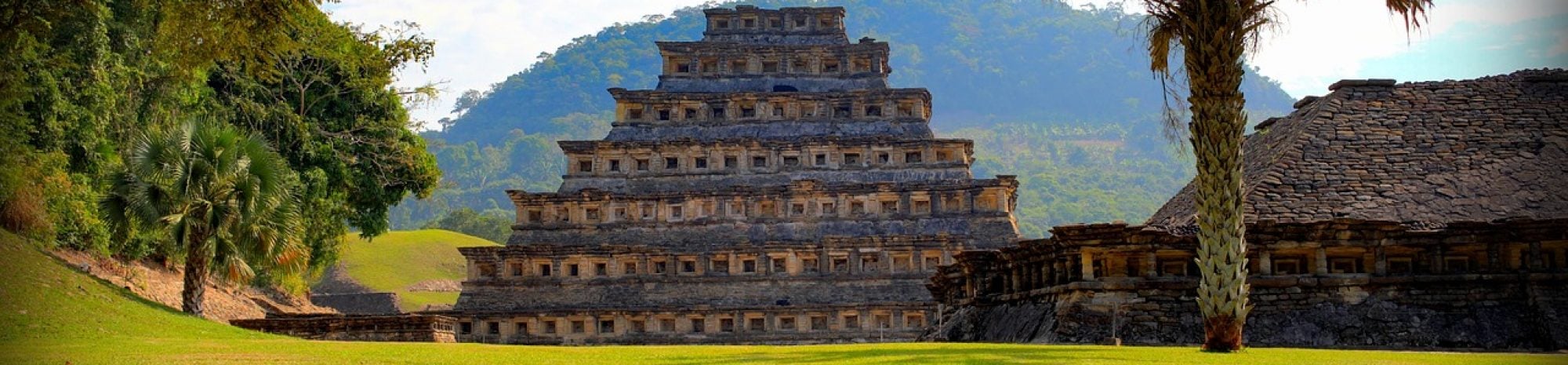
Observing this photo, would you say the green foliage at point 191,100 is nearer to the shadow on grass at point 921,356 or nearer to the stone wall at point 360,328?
the stone wall at point 360,328

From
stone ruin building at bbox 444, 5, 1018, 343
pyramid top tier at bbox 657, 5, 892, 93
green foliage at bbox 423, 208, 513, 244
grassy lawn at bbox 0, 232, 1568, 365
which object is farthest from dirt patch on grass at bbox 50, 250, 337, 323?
green foliage at bbox 423, 208, 513, 244

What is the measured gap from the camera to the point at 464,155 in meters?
194

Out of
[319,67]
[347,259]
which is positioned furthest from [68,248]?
[347,259]

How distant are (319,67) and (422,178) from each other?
510 centimetres

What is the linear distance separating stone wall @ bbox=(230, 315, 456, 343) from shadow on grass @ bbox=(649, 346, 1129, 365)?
1296 cm

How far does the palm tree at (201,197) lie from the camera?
99.7 feet

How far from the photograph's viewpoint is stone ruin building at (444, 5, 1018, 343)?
49375mm

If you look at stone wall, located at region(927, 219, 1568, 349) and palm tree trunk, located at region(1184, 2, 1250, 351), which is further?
stone wall, located at region(927, 219, 1568, 349)

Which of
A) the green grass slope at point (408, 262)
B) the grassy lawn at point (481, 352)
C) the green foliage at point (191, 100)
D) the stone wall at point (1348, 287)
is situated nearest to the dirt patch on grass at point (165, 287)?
the green foliage at point (191, 100)

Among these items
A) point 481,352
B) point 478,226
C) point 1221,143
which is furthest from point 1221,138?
point 478,226

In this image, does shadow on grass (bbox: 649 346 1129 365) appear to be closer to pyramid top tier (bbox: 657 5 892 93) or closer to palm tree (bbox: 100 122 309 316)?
palm tree (bbox: 100 122 309 316)

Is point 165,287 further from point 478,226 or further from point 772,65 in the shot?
point 478,226

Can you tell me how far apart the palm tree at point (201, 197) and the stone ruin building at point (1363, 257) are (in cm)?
1502

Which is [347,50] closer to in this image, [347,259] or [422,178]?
[422,178]
